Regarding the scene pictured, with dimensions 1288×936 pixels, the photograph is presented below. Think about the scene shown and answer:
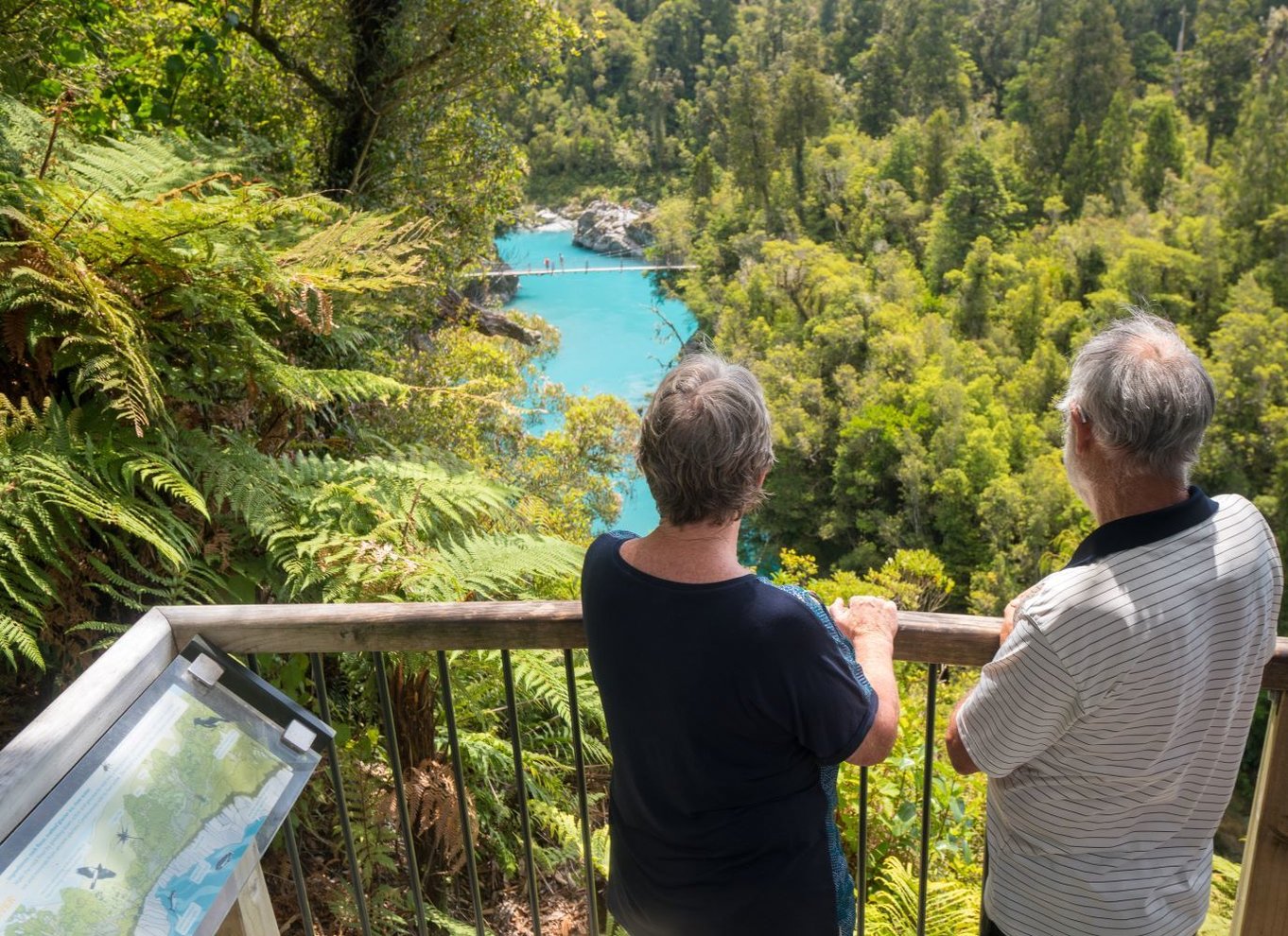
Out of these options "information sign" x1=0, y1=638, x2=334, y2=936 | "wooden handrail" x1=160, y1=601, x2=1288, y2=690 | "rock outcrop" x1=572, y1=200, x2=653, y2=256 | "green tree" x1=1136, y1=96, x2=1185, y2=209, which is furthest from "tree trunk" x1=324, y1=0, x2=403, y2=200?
"rock outcrop" x1=572, y1=200, x2=653, y2=256

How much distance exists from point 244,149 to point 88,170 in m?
1.72

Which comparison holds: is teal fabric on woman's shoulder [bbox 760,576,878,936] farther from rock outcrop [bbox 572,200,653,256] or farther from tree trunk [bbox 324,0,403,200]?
rock outcrop [bbox 572,200,653,256]

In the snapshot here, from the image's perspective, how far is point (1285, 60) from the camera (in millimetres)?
31875

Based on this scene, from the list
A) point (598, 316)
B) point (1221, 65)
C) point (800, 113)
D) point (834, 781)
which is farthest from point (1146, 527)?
point (1221, 65)

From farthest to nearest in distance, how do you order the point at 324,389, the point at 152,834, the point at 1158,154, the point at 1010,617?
the point at 1158,154 → the point at 324,389 → the point at 1010,617 → the point at 152,834

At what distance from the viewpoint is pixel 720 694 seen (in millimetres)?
1210

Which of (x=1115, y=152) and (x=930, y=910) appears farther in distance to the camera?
(x=1115, y=152)

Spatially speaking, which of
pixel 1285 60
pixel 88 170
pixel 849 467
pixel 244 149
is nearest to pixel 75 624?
pixel 88 170

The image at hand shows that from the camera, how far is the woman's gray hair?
1.24m

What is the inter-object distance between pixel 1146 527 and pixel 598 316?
41114 mm

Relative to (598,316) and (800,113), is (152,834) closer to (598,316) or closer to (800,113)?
(800,113)

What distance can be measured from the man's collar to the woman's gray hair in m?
0.42

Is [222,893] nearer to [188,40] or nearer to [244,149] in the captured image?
[188,40]

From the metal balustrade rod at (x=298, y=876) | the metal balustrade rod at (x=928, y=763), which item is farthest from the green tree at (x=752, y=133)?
the metal balustrade rod at (x=298, y=876)
